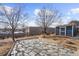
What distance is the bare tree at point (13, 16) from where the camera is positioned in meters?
2.29

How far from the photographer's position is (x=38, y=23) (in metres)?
2.31

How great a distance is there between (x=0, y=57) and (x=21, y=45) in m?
0.28

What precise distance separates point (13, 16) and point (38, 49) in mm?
485

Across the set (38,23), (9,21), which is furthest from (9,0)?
(38,23)

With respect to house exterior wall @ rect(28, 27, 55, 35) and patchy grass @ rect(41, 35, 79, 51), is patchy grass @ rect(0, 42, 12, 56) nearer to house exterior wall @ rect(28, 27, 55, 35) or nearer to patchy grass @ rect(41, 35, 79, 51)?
house exterior wall @ rect(28, 27, 55, 35)

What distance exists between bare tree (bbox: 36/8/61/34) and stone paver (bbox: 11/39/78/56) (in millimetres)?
202

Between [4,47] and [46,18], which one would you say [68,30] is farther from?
[4,47]

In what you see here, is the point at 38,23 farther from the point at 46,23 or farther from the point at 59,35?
the point at 59,35

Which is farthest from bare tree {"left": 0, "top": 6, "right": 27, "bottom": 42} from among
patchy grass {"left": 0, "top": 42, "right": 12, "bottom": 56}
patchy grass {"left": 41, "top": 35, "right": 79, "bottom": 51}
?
patchy grass {"left": 41, "top": 35, "right": 79, "bottom": 51}

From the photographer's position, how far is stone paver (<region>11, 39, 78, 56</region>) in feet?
7.45

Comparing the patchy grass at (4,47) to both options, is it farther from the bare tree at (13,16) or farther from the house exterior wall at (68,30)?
the house exterior wall at (68,30)

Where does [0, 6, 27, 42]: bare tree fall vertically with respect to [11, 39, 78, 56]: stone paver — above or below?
above

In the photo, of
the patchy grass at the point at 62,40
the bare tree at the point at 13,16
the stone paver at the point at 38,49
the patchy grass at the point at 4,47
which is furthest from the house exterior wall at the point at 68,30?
the patchy grass at the point at 4,47

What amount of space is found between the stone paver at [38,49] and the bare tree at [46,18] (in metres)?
0.20
